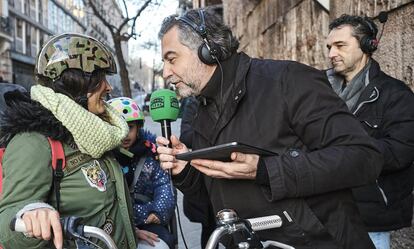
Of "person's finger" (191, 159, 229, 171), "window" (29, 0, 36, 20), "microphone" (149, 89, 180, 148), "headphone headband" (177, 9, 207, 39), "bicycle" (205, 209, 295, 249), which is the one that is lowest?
"bicycle" (205, 209, 295, 249)

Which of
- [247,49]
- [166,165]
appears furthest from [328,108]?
[247,49]

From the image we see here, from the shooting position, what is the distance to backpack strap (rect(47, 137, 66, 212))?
5.74 feet

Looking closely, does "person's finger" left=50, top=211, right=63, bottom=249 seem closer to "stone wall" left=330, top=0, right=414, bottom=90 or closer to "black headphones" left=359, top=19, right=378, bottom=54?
"black headphones" left=359, top=19, right=378, bottom=54

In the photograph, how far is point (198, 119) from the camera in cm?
195

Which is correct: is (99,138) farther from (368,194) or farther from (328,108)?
(368,194)

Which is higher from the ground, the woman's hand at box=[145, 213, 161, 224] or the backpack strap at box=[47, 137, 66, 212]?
the backpack strap at box=[47, 137, 66, 212]

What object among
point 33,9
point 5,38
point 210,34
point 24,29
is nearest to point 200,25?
point 210,34

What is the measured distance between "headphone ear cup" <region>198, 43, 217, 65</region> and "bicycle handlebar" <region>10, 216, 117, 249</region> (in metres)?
0.78

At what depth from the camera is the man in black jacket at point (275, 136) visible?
153 centimetres

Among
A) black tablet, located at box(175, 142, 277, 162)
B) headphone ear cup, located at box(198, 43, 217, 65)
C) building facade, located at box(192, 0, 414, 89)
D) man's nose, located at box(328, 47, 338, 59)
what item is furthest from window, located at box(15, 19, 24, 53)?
black tablet, located at box(175, 142, 277, 162)

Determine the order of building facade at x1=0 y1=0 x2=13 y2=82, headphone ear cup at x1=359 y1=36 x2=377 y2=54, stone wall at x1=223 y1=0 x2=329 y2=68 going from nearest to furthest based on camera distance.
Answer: headphone ear cup at x1=359 y1=36 x2=377 y2=54 → stone wall at x1=223 y1=0 x2=329 y2=68 → building facade at x1=0 y1=0 x2=13 y2=82

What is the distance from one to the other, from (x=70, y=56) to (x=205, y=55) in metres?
0.59

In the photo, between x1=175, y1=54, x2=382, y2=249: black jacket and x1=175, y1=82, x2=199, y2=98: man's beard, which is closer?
x1=175, y1=54, x2=382, y2=249: black jacket

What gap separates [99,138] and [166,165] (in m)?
0.30
